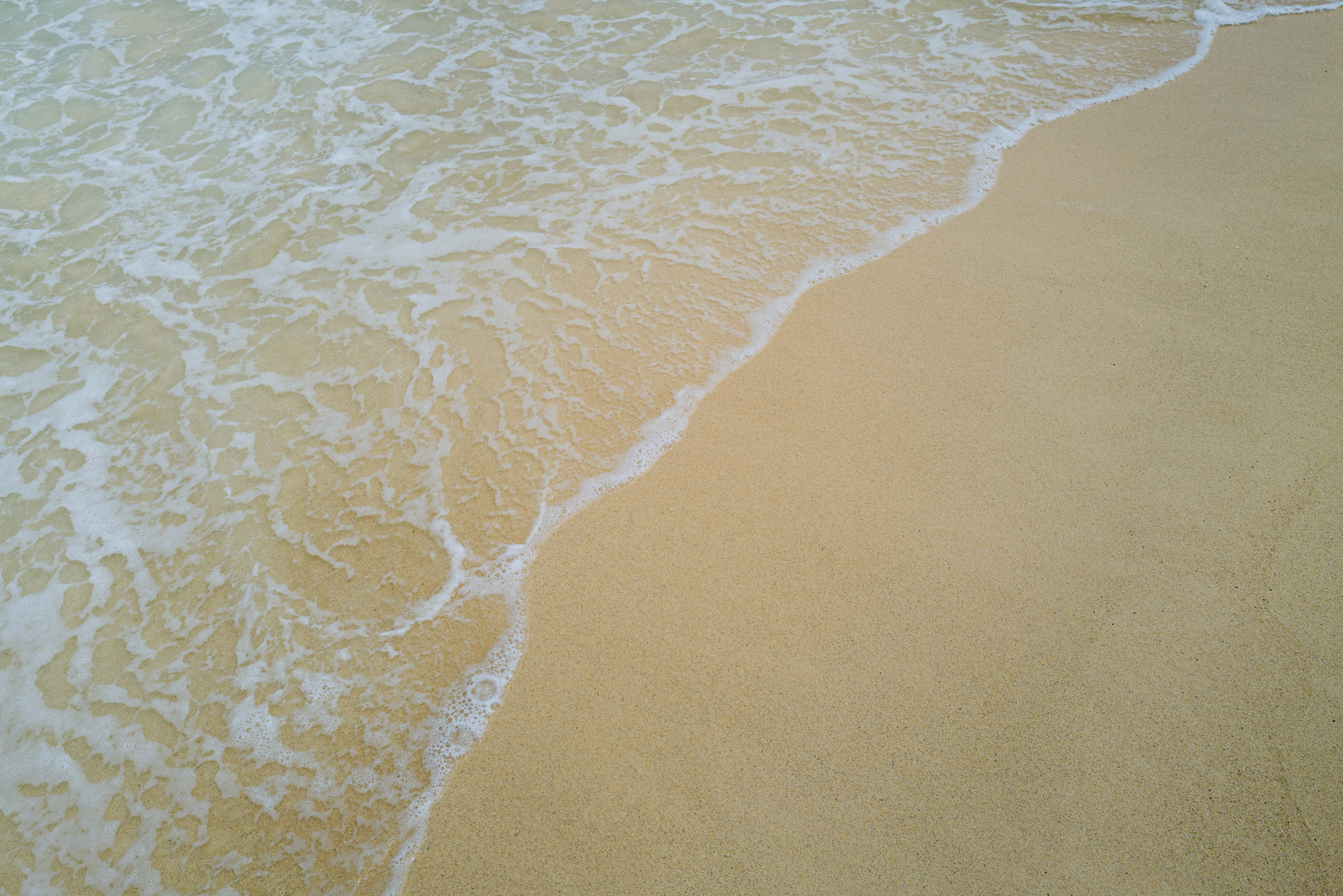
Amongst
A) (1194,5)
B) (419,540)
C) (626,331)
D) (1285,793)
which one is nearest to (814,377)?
Result: (626,331)

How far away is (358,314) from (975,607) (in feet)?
11.5

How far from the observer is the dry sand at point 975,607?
2234mm

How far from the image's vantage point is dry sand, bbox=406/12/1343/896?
7.33 ft

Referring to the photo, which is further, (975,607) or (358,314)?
(358,314)

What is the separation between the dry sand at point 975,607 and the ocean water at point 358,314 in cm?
36

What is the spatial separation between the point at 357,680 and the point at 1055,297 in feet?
12.1

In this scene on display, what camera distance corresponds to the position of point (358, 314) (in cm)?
411

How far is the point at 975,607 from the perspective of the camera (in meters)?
2.70

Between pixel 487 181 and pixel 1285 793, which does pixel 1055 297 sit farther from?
pixel 487 181

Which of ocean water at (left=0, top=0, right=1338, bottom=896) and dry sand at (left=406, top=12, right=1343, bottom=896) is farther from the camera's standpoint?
ocean water at (left=0, top=0, right=1338, bottom=896)

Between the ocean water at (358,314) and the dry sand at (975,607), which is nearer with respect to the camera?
the dry sand at (975,607)

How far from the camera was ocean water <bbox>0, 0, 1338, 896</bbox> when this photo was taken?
103 inches

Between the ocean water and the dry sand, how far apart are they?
355 millimetres

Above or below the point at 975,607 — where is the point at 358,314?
above
